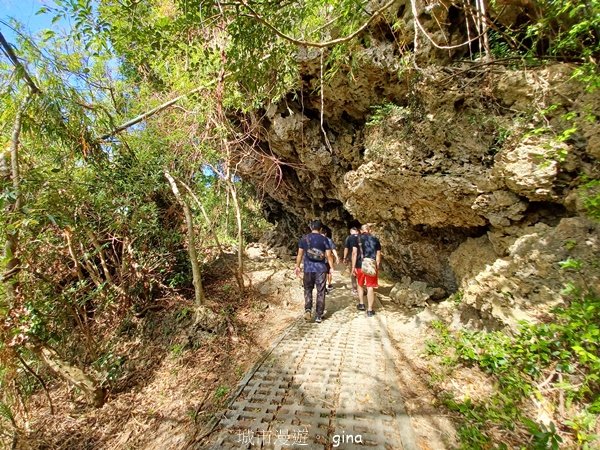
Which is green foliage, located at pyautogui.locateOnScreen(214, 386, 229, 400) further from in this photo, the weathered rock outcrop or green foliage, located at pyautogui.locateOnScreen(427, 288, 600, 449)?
the weathered rock outcrop

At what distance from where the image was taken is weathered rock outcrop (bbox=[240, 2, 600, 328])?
11.0 feet

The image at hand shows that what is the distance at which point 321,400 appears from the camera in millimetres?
2715

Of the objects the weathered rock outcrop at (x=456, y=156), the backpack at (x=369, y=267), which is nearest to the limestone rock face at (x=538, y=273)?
the weathered rock outcrop at (x=456, y=156)

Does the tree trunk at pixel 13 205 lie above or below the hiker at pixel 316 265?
above

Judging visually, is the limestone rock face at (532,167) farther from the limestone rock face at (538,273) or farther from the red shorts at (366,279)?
the red shorts at (366,279)

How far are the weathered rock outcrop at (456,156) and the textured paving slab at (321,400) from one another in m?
1.89

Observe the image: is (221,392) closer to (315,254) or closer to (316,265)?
(316,265)

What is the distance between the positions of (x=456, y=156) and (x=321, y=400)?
4632 millimetres

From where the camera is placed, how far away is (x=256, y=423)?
8.05 ft

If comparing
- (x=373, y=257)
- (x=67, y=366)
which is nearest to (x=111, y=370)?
(x=67, y=366)

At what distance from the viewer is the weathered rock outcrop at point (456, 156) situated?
3350 mm

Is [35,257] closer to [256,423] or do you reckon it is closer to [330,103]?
[256,423]

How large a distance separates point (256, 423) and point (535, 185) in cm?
472

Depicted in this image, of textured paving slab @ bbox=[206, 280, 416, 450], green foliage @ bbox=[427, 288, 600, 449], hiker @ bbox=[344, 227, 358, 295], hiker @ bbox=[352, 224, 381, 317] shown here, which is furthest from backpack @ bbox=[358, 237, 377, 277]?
green foliage @ bbox=[427, 288, 600, 449]
